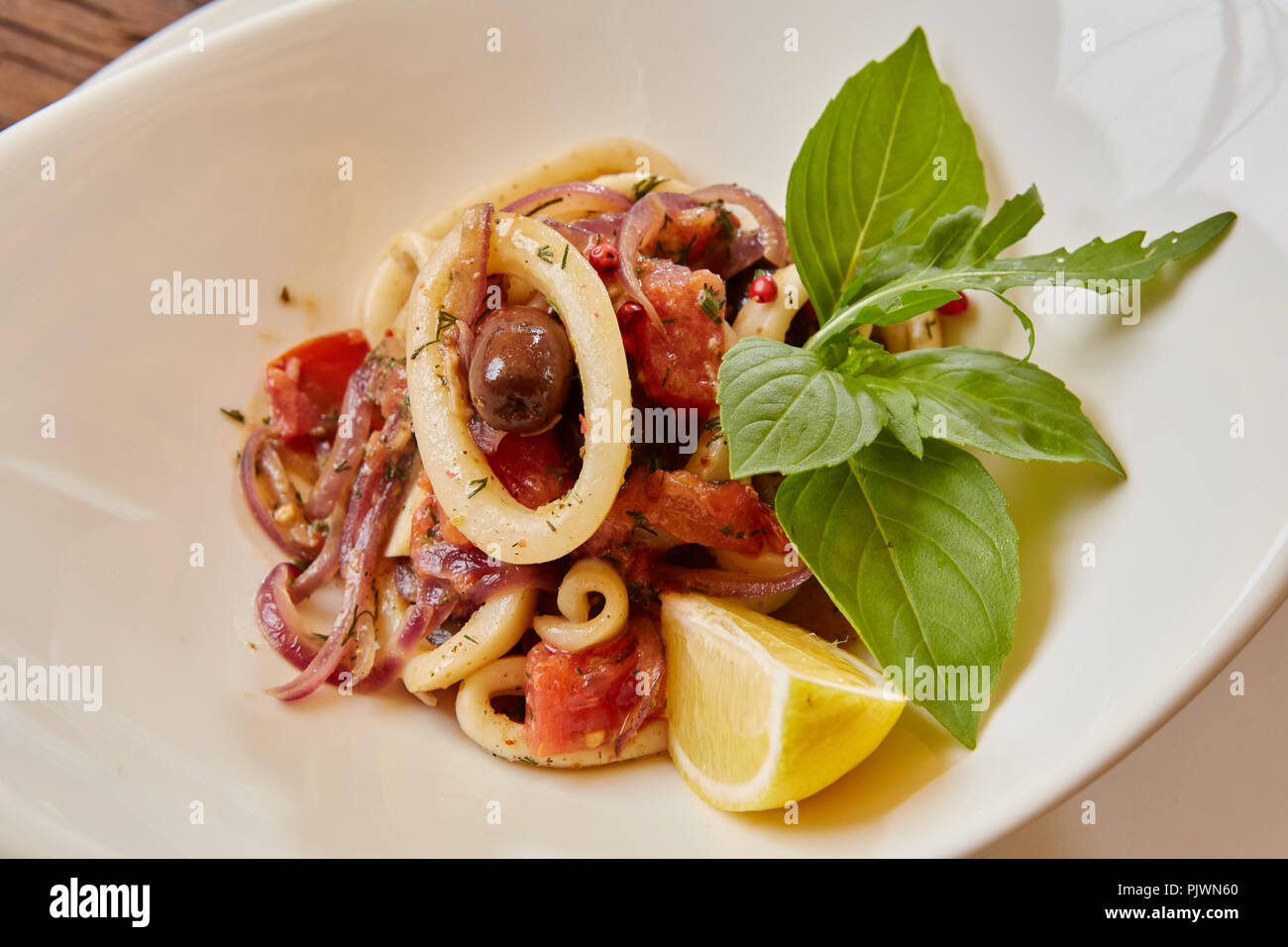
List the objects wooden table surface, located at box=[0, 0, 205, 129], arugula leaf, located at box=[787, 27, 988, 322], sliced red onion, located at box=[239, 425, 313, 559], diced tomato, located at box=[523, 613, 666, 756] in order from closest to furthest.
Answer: diced tomato, located at box=[523, 613, 666, 756] → arugula leaf, located at box=[787, 27, 988, 322] → sliced red onion, located at box=[239, 425, 313, 559] → wooden table surface, located at box=[0, 0, 205, 129]

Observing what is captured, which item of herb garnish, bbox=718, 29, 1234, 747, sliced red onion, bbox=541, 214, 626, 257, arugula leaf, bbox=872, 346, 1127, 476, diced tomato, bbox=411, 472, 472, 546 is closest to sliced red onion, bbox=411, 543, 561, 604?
diced tomato, bbox=411, 472, 472, 546

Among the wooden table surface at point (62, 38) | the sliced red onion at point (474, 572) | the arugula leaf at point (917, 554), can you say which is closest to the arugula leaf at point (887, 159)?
the arugula leaf at point (917, 554)

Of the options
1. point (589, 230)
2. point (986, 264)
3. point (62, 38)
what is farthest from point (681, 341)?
point (62, 38)

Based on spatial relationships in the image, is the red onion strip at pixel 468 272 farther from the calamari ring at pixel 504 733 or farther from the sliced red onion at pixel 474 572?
the calamari ring at pixel 504 733

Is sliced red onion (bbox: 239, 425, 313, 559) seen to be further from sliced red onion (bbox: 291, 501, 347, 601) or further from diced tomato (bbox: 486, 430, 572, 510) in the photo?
diced tomato (bbox: 486, 430, 572, 510)

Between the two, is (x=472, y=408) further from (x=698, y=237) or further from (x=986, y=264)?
(x=986, y=264)
